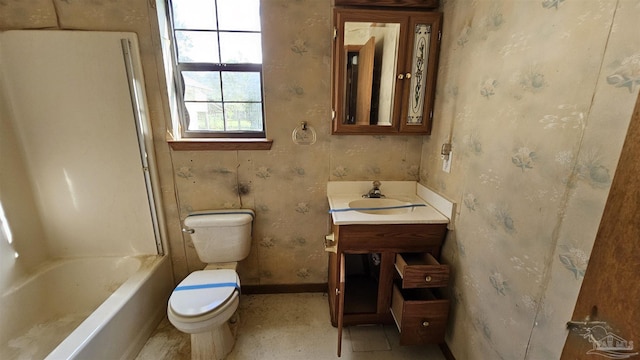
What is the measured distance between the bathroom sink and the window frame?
70 cm

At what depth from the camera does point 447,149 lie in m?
1.36

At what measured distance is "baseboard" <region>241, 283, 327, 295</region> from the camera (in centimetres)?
191

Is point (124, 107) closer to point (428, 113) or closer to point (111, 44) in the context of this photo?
point (111, 44)

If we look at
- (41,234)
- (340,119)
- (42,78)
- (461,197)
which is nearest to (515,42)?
(461,197)

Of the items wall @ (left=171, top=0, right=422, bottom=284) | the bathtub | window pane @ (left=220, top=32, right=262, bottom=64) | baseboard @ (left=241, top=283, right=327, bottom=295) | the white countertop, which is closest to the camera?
the bathtub

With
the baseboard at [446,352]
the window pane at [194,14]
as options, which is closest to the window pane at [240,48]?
the window pane at [194,14]

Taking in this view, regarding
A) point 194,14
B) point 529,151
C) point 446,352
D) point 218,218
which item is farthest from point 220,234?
point 529,151

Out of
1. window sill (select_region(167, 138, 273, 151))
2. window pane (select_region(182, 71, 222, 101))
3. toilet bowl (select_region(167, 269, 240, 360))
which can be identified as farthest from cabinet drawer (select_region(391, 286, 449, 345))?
window pane (select_region(182, 71, 222, 101))

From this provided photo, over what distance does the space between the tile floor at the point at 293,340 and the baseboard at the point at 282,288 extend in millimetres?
138

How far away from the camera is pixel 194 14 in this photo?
5.16 ft

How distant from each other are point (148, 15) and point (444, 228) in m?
2.01

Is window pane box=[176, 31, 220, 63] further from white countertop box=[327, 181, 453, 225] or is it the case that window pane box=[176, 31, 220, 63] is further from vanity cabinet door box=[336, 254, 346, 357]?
vanity cabinet door box=[336, 254, 346, 357]

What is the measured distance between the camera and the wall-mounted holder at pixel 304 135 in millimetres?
1637

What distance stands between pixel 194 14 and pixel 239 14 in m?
0.27
